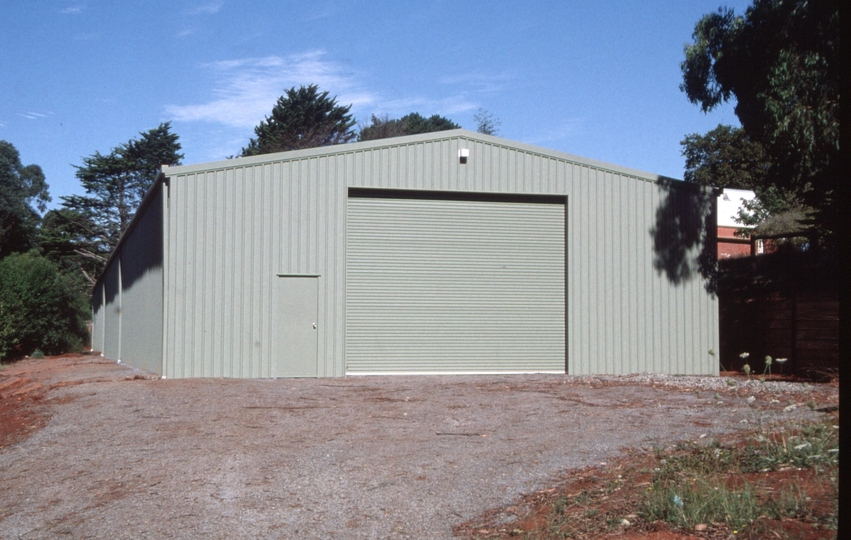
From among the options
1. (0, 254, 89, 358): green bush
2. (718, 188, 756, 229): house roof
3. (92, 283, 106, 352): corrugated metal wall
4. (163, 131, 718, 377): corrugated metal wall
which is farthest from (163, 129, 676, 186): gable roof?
(718, 188, 756, 229): house roof

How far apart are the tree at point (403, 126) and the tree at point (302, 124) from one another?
269 centimetres

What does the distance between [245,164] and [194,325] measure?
12.0 ft

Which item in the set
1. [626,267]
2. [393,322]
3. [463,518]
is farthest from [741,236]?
[463,518]

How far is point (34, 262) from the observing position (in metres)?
33.2

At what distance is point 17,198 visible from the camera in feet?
183

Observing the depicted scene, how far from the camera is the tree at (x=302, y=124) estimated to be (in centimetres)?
5081

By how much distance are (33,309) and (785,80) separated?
29.3 m

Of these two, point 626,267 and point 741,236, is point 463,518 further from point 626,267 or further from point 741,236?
point 741,236

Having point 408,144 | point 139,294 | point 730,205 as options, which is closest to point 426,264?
point 408,144

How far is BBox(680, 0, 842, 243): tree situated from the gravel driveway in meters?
5.52

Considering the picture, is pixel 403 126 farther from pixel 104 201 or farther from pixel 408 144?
pixel 408 144

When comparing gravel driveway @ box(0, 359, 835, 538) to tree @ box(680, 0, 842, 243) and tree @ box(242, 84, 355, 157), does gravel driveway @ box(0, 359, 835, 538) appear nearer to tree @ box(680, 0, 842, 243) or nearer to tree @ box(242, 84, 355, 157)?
tree @ box(680, 0, 842, 243)

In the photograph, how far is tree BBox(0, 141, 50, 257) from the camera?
167 ft

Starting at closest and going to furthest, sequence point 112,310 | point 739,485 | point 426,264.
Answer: point 739,485, point 426,264, point 112,310
